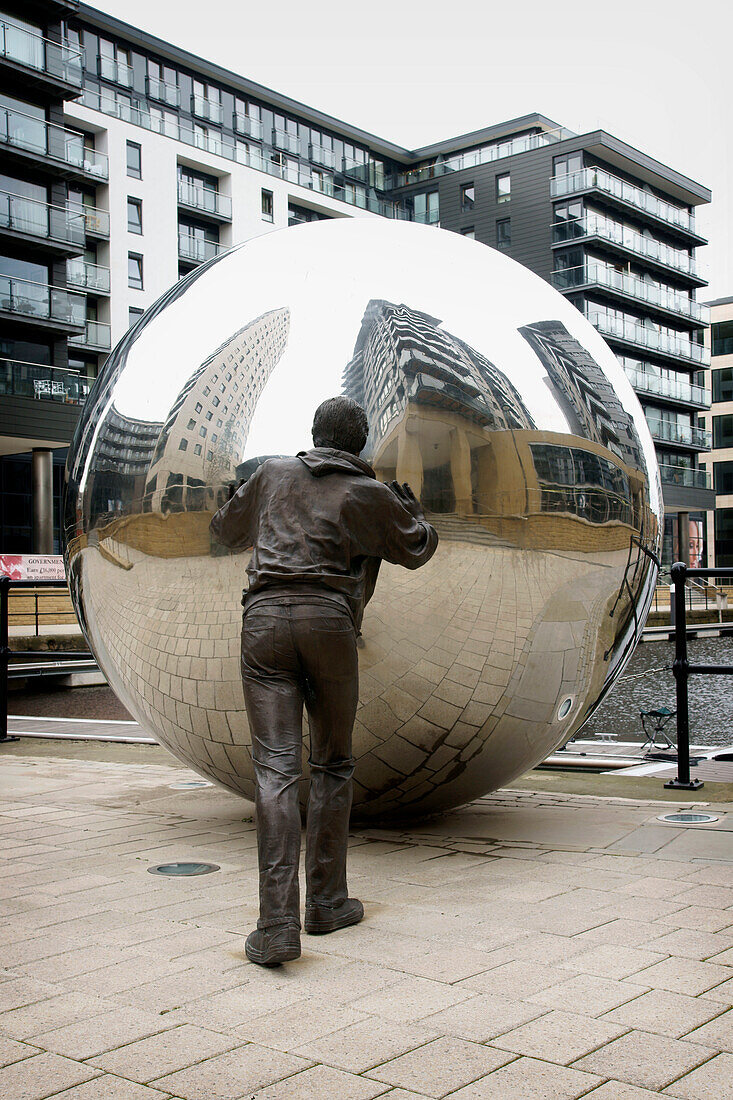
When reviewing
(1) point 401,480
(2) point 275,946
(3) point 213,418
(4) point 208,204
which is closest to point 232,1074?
(2) point 275,946

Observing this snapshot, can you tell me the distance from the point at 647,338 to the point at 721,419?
618 inches

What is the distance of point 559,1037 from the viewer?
281 centimetres

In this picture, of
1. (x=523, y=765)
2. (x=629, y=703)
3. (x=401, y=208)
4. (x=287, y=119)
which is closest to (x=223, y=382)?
(x=523, y=765)

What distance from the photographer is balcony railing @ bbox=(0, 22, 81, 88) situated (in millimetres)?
38375

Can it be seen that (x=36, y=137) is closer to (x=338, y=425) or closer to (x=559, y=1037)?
(x=338, y=425)

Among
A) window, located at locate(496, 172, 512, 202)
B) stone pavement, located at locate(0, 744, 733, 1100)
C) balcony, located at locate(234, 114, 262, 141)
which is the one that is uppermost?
balcony, located at locate(234, 114, 262, 141)

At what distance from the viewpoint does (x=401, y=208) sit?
68.9 meters

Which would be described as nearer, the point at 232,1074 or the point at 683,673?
the point at 232,1074

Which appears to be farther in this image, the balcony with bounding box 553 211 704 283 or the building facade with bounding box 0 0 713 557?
the balcony with bounding box 553 211 704 283

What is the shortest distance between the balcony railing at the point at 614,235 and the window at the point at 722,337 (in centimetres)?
1036

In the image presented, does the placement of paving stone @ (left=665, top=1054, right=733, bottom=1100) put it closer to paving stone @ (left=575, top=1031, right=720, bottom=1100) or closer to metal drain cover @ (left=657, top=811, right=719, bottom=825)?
paving stone @ (left=575, top=1031, right=720, bottom=1100)

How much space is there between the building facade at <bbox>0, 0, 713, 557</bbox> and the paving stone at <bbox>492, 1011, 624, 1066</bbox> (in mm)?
29768

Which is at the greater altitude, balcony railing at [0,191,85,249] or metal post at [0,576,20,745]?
balcony railing at [0,191,85,249]

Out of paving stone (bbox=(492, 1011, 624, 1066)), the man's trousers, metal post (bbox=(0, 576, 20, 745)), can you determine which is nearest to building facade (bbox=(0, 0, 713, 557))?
metal post (bbox=(0, 576, 20, 745))
